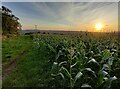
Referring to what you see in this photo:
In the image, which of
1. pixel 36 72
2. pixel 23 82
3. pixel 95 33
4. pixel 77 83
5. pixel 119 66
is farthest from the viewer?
pixel 95 33

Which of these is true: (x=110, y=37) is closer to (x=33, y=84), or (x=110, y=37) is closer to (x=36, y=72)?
(x=36, y=72)

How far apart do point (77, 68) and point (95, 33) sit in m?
6.04

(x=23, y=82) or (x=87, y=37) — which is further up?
(x=87, y=37)

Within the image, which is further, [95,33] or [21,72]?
[95,33]

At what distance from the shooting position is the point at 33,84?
655 centimetres

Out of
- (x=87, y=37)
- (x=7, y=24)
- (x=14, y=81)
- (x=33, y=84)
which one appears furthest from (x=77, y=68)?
(x=7, y=24)

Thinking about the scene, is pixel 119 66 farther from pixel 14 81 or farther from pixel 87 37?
pixel 87 37

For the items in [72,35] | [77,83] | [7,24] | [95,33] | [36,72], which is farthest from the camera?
[7,24]

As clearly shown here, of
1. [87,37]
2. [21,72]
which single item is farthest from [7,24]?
[21,72]

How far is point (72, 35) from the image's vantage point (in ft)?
38.7

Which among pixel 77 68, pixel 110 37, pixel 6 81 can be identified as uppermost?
pixel 110 37

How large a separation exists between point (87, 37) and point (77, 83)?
→ 270 inches

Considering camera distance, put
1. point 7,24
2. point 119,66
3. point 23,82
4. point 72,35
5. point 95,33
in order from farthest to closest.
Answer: point 7,24 → point 95,33 → point 72,35 → point 119,66 → point 23,82

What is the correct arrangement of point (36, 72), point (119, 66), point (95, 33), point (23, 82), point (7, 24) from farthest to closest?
point (7, 24) → point (95, 33) → point (36, 72) → point (119, 66) → point (23, 82)
